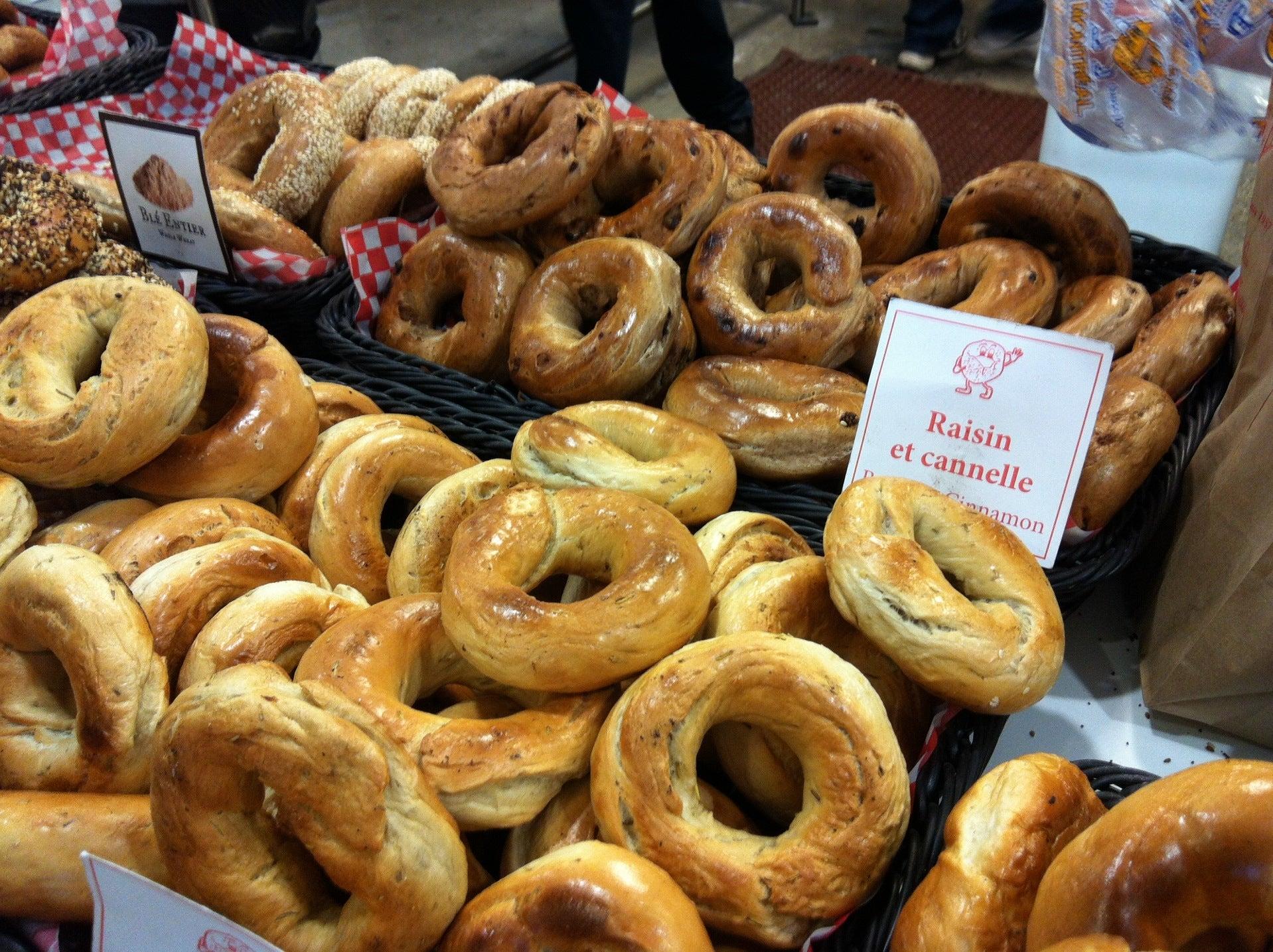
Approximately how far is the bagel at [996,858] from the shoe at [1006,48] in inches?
247

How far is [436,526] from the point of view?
1.57 metres

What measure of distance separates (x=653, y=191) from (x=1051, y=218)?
99 cm

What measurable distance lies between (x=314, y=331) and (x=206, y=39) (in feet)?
4.88

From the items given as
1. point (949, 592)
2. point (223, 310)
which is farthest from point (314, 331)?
point (949, 592)

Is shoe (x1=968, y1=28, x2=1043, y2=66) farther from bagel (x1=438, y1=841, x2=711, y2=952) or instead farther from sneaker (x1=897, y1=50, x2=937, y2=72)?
bagel (x1=438, y1=841, x2=711, y2=952)

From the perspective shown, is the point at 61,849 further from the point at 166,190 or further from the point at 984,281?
the point at 984,281

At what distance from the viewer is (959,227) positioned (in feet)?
7.52

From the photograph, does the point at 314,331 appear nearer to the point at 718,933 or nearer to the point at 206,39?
the point at 206,39

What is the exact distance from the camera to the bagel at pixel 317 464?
184cm

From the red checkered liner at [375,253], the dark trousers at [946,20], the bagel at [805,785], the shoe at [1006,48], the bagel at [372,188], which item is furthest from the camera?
the shoe at [1006,48]

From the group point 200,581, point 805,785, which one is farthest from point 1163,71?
point 200,581

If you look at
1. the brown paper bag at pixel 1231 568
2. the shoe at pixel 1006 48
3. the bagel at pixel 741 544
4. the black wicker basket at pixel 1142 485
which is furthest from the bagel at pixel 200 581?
the shoe at pixel 1006 48

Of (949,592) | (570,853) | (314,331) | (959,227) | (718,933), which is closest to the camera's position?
(570,853)

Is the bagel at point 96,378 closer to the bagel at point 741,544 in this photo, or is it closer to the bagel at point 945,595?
the bagel at point 741,544
